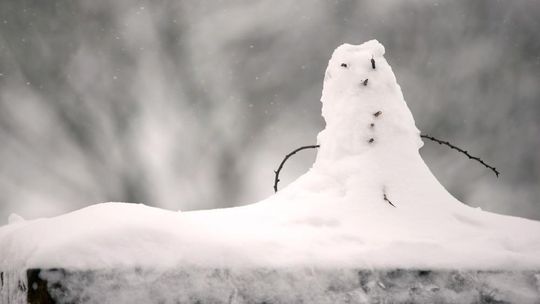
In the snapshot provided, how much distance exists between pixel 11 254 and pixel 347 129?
176 cm

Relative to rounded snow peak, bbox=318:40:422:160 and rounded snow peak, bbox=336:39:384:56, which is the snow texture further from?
rounded snow peak, bbox=336:39:384:56

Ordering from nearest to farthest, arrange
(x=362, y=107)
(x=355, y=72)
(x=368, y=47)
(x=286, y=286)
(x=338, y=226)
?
(x=286, y=286) → (x=338, y=226) → (x=362, y=107) → (x=355, y=72) → (x=368, y=47)

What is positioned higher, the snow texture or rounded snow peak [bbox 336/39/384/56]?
rounded snow peak [bbox 336/39/384/56]

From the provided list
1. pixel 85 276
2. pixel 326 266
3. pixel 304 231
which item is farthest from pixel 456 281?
pixel 85 276

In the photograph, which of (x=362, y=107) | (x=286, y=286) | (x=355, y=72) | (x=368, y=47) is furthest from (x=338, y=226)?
(x=368, y=47)

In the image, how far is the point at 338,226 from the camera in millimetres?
1785

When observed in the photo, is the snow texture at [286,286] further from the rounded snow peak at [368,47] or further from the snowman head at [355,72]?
the rounded snow peak at [368,47]

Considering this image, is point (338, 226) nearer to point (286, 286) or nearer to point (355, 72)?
point (286, 286)

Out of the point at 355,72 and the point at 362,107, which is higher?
the point at 355,72

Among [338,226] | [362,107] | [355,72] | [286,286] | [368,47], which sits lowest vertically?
[286,286]

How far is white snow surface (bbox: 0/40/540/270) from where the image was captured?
146 centimetres

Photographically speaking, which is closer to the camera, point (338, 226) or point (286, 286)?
point (286, 286)

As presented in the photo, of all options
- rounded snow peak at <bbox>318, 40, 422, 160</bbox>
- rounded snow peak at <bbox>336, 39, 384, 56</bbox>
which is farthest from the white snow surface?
rounded snow peak at <bbox>336, 39, 384, 56</bbox>

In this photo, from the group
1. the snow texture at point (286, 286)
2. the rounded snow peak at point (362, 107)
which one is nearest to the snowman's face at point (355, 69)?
the rounded snow peak at point (362, 107)
